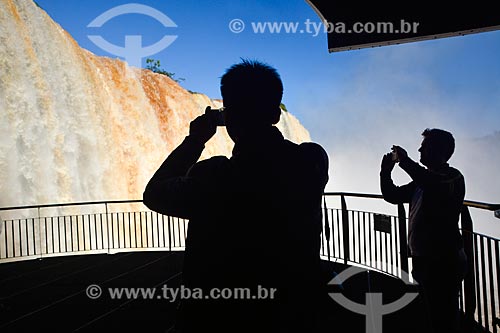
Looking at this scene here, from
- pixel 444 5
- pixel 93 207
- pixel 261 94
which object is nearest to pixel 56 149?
pixel 93 207

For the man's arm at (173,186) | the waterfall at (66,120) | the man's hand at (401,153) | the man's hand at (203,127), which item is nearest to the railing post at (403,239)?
the man's hand at (401,153)

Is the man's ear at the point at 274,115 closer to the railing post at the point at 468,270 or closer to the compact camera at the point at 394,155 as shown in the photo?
the compact camera at the point at 394,155

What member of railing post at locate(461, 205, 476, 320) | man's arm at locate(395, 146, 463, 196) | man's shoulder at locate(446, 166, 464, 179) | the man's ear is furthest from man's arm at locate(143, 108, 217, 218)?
railing post at locate(461, 205, 476, 320)

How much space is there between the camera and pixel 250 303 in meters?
1.29

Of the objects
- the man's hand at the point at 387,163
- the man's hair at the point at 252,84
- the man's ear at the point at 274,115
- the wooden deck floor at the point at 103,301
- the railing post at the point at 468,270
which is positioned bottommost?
the wooden deck floor at the point at 103,301

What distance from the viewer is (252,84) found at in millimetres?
1411

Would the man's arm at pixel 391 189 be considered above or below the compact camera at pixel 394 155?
below

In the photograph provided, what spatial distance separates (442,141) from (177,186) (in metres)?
2.20

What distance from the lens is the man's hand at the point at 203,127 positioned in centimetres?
140

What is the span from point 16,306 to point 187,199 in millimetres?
5259

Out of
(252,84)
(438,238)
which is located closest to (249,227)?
(252,84)

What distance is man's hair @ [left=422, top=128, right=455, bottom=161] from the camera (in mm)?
2791

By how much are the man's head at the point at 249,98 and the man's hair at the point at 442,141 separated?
1.80 m

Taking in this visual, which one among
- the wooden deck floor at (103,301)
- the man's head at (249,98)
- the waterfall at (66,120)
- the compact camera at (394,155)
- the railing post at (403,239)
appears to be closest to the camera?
the man's head at (249,98)
